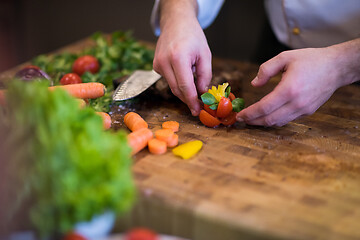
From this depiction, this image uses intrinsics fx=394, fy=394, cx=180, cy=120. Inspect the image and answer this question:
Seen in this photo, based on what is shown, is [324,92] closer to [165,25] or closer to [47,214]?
[165,25]

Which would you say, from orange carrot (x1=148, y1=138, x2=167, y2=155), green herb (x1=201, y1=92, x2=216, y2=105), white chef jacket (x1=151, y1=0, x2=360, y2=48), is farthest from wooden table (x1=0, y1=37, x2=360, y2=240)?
white chef jacket (x1=151, y1=0, x2=360, y2=48)

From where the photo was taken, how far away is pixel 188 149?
1573mm

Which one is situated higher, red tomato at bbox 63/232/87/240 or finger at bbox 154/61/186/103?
finger at bbox 154/61/186/103

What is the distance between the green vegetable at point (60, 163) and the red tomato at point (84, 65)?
55.3 inches

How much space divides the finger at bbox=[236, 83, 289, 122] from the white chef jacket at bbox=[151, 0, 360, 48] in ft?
2.75

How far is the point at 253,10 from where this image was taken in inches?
139

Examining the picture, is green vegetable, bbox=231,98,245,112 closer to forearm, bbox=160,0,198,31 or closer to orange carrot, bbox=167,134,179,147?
orange carrot, bbox=167,134,179,147

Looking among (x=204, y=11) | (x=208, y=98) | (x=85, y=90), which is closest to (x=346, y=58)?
(x=208, y=98)

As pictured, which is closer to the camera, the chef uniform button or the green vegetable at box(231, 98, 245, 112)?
the green vegetable at box(231, 98, 245, 112)

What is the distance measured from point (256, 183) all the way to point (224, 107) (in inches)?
A: 18.9

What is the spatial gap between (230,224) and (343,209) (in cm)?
38

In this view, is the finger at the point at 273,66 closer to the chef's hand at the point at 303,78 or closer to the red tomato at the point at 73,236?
the chef's hand at the point at 303,78

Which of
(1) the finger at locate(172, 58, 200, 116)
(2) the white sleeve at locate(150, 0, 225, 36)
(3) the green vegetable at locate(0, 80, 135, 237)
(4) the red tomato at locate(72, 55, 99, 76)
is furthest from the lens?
(4) the red tomato at locate(72, 55, 99, 76)

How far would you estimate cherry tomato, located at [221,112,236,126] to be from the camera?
1.81 meters
